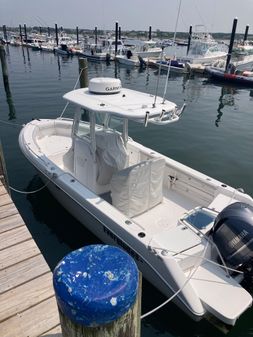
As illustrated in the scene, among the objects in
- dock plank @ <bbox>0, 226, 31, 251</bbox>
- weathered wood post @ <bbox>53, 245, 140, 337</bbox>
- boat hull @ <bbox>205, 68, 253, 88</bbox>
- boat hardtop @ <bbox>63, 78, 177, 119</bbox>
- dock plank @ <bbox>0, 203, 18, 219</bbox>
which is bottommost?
boat hull @ <bbox>205, 68, 253, 88</bbox>

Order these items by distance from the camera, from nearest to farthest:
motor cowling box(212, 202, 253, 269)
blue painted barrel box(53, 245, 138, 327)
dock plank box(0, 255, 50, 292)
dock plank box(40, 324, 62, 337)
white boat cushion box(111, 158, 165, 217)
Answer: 1. blue painted barrel box(53, 245, 138, 327)
2. dock plank box(40, 324, 62, 337)
3. dock plank box(0, 255, 50, 292)
4. motor cowling box(212, 202, 253, 269)
5. white boat cushion box(111, 158, 165, 217)

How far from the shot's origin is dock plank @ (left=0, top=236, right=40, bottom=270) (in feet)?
11.1

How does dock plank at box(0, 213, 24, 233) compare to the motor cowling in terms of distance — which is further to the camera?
dock plank at box(0, 213, 24, 233)

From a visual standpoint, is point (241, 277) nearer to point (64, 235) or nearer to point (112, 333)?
point (112, 333)

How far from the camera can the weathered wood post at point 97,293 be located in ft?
4.59

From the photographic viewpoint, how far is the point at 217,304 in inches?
137

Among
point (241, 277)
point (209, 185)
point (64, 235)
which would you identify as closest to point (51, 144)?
point (64, 235)

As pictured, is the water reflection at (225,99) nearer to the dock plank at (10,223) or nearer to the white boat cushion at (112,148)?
the white boat cushion at (112,148)

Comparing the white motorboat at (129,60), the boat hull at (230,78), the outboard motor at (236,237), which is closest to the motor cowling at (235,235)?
the outboard motor at (236,237)

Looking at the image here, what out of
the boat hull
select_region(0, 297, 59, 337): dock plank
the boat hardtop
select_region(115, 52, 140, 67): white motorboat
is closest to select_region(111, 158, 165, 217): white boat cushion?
the boat hardtop

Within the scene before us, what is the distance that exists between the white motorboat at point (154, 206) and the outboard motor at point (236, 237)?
13 mm

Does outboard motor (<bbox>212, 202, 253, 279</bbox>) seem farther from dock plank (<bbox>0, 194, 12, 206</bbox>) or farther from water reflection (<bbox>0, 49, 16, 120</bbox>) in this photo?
water reflection (<bbox>0, 49, 16, 120</bbox>)

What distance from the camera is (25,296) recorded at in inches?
118

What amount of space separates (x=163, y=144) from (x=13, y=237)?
754 cm
